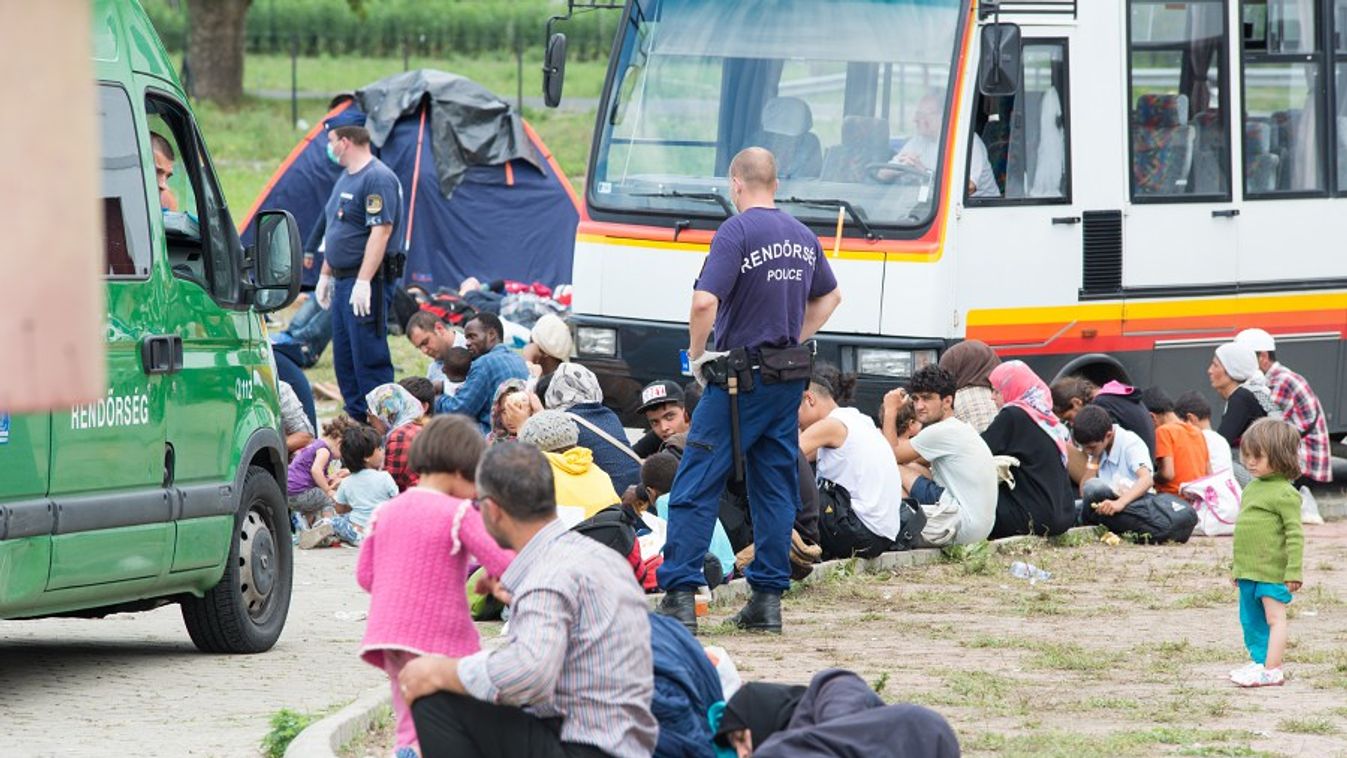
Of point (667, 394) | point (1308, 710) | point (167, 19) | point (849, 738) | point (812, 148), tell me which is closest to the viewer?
point (849, 738)

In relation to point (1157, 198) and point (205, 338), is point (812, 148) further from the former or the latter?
point (205, 338)

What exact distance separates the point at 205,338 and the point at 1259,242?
755 centimetres

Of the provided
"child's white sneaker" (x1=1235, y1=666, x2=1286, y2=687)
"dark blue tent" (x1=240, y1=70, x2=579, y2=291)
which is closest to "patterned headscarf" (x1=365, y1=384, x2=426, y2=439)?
"child's white sneaker" (x1=1235, y1=666, x2=1286, y2=687)

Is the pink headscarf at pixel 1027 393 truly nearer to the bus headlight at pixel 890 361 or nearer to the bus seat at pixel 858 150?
the bus headlight at pixel 890 361

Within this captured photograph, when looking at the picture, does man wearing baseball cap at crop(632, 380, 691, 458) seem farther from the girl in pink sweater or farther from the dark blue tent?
the dark blue tent

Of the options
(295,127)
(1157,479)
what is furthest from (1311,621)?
(295,127)

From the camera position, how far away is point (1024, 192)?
12180 mm

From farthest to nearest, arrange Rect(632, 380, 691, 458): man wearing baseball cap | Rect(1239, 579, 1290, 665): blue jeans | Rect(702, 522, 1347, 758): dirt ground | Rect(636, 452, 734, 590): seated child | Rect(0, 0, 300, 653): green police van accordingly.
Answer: Rect(632, 380, 691, 458): man wearing baseball cap → Rect(636, 452, 734, 590): seated child → Rect(1239, 579, 1290, 665): blue jeans → Rect(0, 0, 300, 653): green police van → Rect(702, 522, 1347, 758): dirt ground

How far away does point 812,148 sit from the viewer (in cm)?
1198

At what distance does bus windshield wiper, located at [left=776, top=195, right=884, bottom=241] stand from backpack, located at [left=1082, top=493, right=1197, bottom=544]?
6.59ft

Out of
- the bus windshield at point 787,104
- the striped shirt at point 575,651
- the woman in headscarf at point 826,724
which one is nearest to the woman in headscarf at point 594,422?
the bus windshield at point 787,104

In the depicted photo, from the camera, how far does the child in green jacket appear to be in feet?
24.9

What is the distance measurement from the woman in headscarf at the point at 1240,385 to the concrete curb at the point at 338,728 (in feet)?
23.0

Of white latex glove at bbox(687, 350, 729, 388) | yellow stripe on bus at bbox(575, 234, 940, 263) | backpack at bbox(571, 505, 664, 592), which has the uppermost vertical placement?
yellow stripe on bus at bbox(575, 234, 940, 263)
